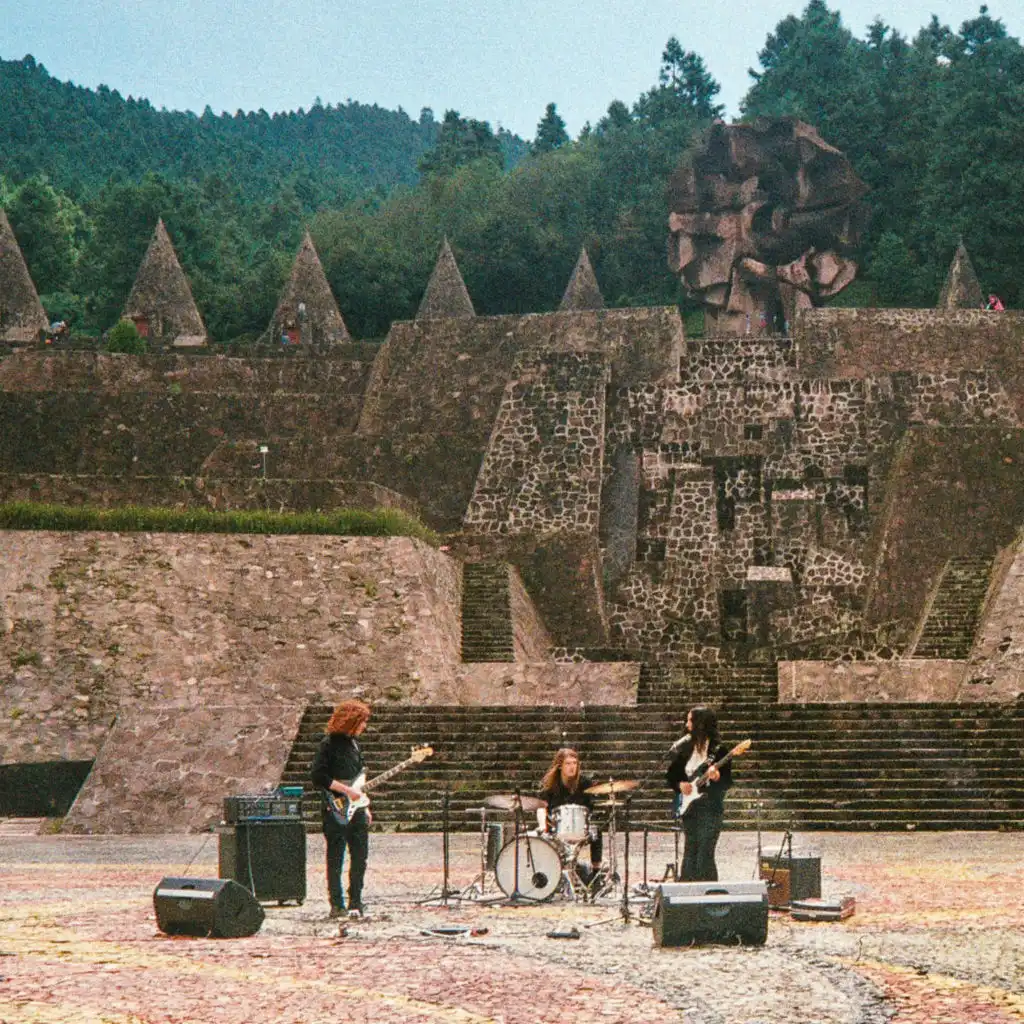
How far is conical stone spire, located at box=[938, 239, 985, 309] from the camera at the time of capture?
46.9m

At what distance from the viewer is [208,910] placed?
11555 millimetres

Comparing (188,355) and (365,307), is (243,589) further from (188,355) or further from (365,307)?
(365,307)

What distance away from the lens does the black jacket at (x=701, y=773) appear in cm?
1305

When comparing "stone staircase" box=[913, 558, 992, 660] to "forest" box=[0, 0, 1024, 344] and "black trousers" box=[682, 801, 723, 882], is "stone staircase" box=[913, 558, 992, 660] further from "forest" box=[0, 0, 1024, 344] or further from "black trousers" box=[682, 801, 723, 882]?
"forest" box=[0, 0, 1024, 344]

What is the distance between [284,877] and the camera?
1335 cm

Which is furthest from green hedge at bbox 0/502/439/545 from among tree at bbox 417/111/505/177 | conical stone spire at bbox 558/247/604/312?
Result: tree at bbox 417/111/505/177

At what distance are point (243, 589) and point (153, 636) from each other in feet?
5.30

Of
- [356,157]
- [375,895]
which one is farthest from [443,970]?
[356,157]

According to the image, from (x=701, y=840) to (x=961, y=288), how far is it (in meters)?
35.9

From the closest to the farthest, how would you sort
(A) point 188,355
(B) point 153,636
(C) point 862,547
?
(B) point 153,636 → (C) point 862,547 → (A) point 188,355

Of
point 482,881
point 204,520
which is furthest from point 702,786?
point 204,520

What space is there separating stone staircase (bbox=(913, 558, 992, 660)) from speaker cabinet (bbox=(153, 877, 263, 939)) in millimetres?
17722

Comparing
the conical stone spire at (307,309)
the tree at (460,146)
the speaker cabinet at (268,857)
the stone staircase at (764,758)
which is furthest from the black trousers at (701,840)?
the tree at (460,146)

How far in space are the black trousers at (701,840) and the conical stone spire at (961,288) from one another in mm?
35136
